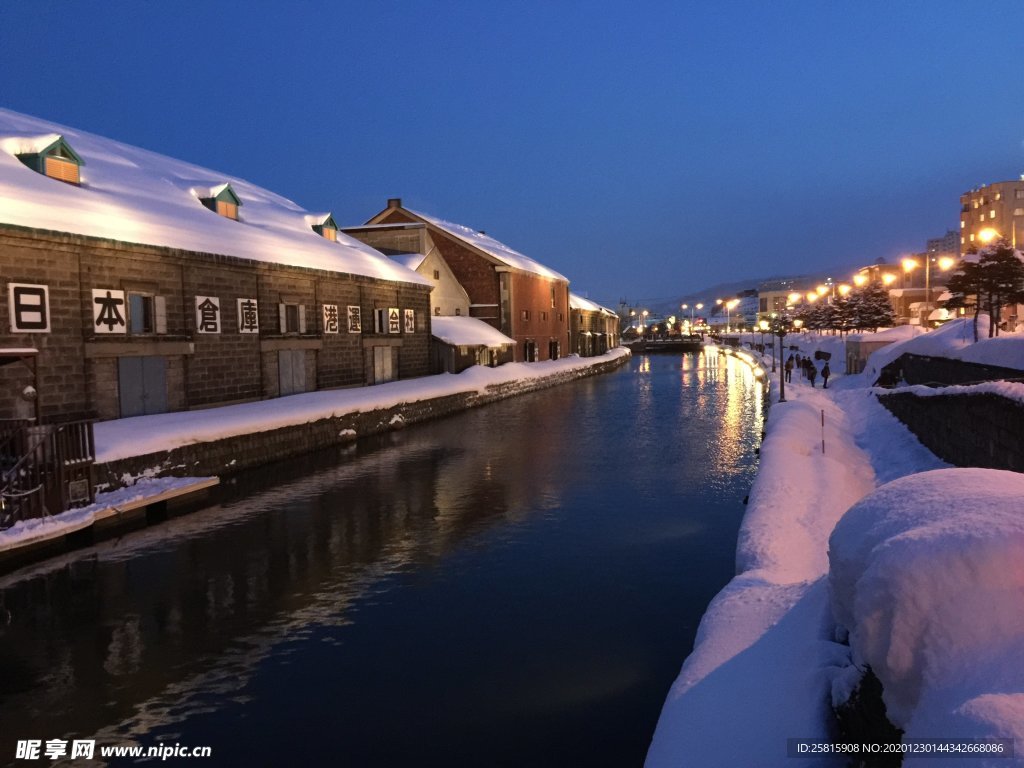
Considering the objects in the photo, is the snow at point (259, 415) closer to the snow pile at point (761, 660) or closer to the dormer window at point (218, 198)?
the dormer window at point (218, 198)

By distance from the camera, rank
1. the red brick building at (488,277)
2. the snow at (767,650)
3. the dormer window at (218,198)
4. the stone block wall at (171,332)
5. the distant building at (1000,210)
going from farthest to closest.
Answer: the distant building at (1000,210)
the red brick building at (488,277)
the dormer window at (218,198)
the stone block wall at (171,332)
the snow at (767,650)

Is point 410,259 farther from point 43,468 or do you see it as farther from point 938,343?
point 43,468

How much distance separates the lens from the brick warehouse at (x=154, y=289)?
20844 mm

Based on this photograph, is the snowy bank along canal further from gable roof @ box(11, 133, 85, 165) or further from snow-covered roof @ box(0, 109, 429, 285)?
gable roof @ box(11, 133, 85, 165)

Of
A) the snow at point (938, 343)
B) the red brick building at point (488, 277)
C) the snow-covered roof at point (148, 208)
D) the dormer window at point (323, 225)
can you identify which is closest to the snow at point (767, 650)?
the snow at point (938, 343)

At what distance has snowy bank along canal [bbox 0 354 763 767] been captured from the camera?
8.30 meters

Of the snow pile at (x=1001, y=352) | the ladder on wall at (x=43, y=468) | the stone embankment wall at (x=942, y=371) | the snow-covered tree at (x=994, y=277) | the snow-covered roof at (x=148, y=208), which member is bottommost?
the ladder on wall at (x=43, y=468)

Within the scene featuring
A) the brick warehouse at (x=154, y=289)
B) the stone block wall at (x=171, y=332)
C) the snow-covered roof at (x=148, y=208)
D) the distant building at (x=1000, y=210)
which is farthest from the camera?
the distant building at (x=1000, y=210)

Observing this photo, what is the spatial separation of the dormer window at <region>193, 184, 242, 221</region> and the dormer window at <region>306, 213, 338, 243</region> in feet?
23.9

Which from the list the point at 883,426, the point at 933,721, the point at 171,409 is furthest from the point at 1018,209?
the point at 933,721

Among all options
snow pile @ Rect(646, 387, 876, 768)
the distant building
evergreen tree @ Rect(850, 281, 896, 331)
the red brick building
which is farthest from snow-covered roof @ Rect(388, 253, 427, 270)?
the distant building

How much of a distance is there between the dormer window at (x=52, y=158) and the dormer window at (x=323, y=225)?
15345mm

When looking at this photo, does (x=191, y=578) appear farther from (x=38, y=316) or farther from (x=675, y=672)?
(x=38, y=316)

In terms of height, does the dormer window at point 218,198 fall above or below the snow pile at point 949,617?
above
